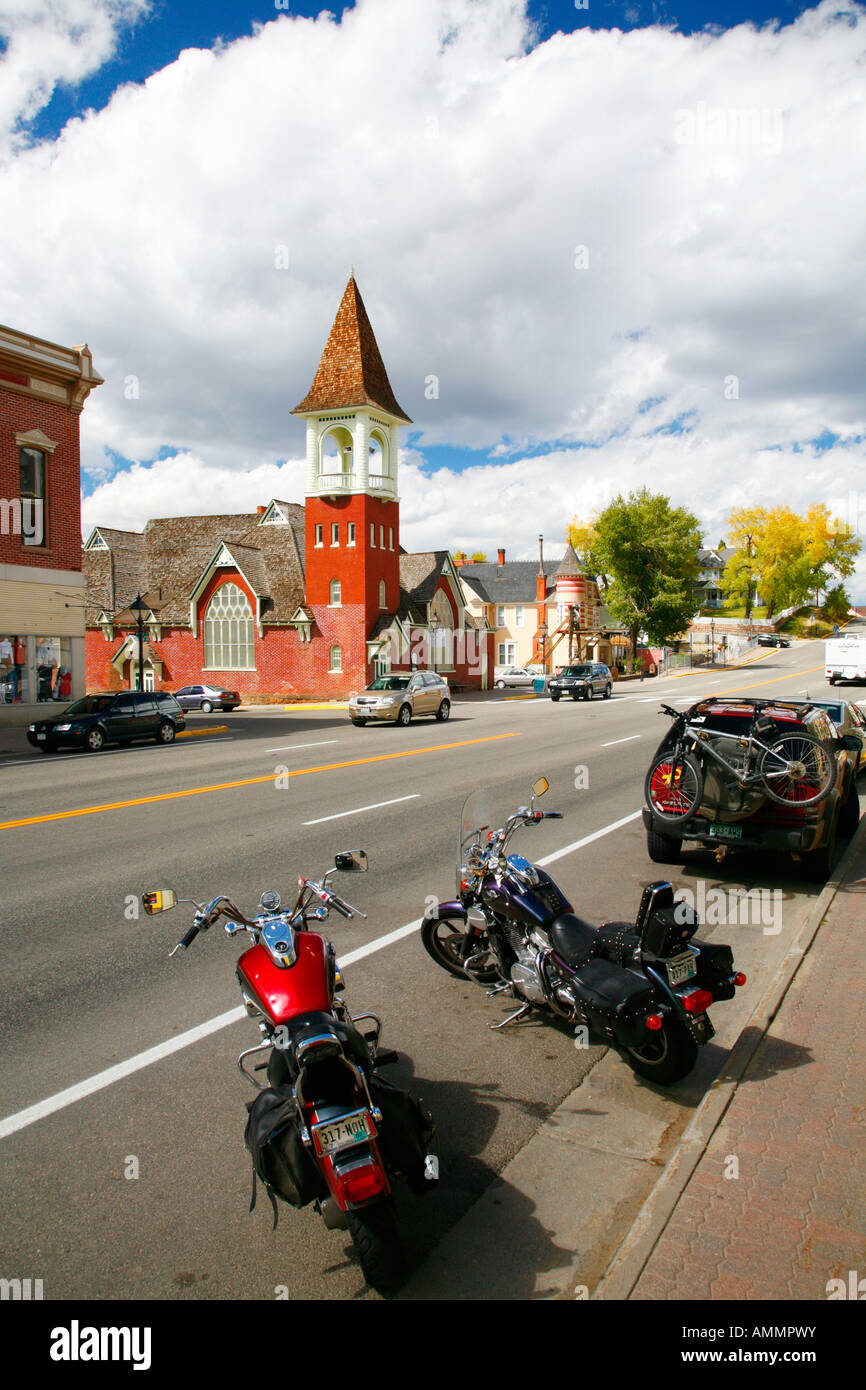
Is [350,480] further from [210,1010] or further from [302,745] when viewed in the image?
[210,1010]

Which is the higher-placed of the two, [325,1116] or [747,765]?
[747,765]

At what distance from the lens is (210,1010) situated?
520 centimetres

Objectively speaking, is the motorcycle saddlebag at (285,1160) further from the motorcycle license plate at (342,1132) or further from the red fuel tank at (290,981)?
the red fuel tank at (290,981)

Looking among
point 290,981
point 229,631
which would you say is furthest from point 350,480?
point 290,981

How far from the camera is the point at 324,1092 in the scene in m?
2.99

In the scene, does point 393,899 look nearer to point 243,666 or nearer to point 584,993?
point 584,993


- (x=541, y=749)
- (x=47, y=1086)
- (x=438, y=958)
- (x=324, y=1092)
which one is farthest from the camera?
(x=541, y=749)

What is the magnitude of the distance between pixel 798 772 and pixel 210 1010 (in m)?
5.21

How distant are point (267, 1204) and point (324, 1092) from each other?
953 millimetres

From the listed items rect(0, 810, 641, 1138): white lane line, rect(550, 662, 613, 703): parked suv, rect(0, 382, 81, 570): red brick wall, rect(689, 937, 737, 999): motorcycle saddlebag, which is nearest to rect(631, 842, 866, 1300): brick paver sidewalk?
rect(689, 937, 737, 999): motorcycle saddlebag

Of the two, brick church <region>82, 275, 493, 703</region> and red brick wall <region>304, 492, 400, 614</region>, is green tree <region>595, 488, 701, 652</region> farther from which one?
red brick wall <region>304, 492, 400, 614</region>

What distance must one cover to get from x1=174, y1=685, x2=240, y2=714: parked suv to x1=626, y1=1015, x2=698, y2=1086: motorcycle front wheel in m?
37.2
